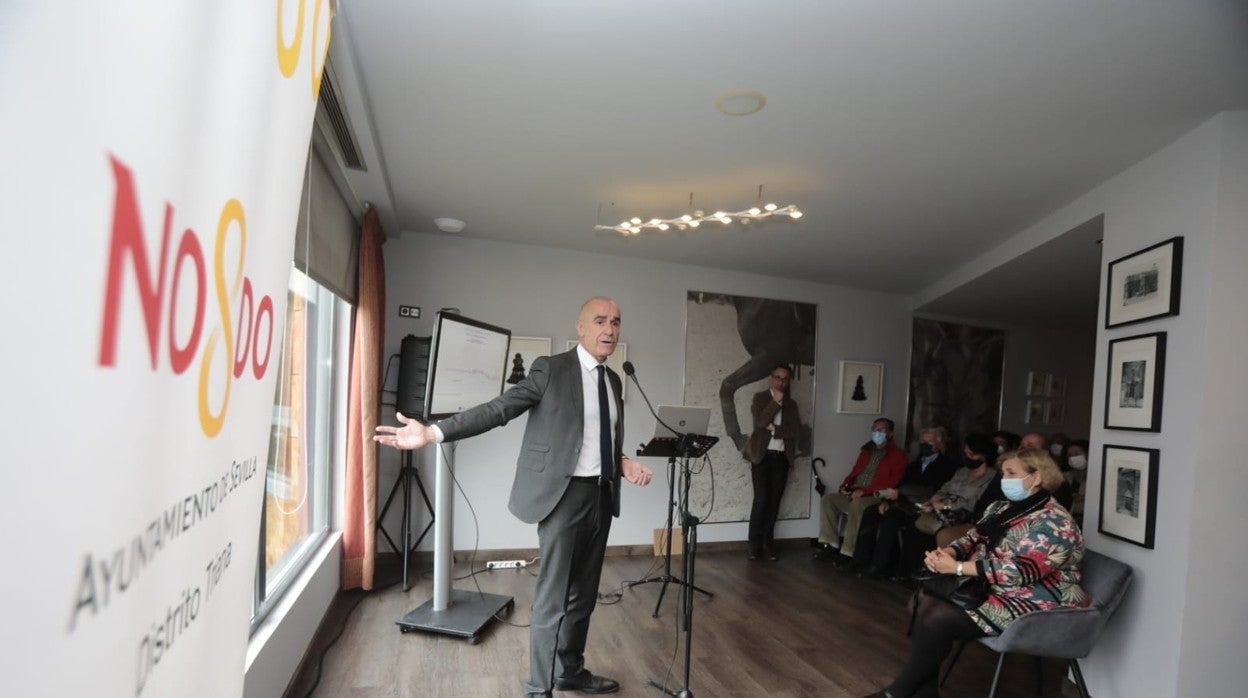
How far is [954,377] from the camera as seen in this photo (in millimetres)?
6480

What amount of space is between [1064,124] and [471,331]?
3.18m

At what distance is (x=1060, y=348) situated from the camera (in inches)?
273

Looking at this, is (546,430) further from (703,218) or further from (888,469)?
(888,469)

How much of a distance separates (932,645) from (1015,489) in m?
0.84

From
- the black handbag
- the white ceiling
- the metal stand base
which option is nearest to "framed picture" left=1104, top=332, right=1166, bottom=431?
the white ceiling

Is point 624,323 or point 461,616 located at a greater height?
point 624,323

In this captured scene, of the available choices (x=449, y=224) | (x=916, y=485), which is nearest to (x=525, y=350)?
(x=449, y=224)

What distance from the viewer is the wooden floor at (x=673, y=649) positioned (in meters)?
2.90

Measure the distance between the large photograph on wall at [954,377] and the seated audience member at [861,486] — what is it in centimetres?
86

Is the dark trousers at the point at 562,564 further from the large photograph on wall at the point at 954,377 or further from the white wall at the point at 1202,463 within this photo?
the large photograph on wall at the point at 954,377

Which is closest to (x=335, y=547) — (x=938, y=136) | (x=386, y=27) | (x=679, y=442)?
(x=679, y=442)

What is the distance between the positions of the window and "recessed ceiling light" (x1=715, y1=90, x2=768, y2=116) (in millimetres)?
2079

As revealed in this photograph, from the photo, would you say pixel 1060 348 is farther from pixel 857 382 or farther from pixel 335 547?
pixel 335 547

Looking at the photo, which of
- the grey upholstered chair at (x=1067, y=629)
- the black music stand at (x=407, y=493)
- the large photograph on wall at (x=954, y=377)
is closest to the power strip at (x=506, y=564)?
the black music stand at (x=407, y=493)
